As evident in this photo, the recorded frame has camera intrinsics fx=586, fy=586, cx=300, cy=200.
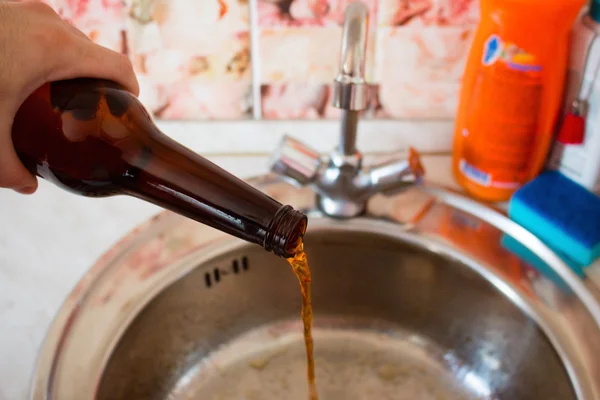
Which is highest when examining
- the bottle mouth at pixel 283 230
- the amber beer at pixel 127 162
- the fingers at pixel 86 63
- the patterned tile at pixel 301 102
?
the fingers at pixel 86 63

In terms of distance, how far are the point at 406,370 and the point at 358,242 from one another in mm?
173

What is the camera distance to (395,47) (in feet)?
2.36

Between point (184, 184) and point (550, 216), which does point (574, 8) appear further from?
point (184, 184)

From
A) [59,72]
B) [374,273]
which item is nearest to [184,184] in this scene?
[59,72]

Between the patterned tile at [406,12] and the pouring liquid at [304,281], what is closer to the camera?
the pouring liquid at [304,281]

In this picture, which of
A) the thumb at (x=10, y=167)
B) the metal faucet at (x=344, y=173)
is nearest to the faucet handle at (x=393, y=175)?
the metal faucet at (x=344, y=173)

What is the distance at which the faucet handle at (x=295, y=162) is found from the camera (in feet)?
2.19

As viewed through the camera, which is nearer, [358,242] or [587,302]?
[587,302]

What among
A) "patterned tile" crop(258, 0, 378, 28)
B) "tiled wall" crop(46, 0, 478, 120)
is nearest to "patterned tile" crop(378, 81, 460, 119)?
"tiled wall" crop(46, 0, 478, 120)

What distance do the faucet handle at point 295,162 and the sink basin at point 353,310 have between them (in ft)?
0.20

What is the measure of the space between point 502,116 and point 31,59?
486 millimetres

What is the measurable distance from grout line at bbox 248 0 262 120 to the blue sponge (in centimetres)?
34

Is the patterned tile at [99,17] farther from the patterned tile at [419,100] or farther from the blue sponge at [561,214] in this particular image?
the blue sponge at [561,214]

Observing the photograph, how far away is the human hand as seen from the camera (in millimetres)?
378
